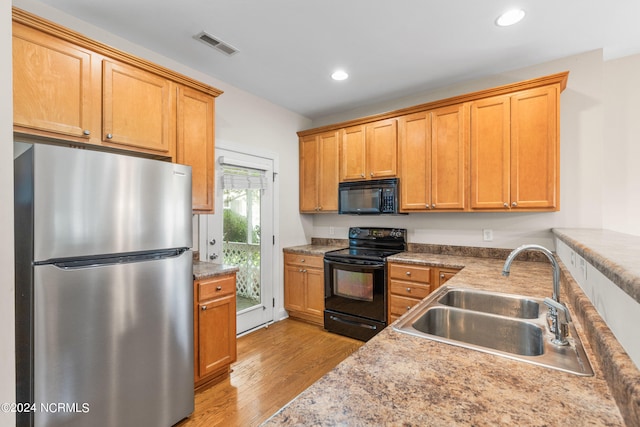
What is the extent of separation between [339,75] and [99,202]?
91.8 inches

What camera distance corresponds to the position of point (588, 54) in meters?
2.51

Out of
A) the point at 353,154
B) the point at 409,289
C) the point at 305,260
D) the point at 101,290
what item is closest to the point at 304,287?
the point at 305,260

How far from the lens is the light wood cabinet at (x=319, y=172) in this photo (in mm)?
3699

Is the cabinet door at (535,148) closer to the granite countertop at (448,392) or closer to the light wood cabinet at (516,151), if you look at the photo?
the light wood cabinet at (516,151)

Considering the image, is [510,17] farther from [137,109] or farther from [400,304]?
[137,109]

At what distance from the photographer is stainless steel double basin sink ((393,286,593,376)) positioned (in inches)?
36.1

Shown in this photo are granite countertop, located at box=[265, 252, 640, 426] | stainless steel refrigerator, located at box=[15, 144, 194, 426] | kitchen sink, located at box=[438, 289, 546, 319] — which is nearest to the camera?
granite countertop, located at box=[265, 252, 640, 426]

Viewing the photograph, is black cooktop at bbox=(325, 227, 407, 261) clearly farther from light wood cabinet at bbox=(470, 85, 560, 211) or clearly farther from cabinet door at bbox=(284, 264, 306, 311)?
light wood cabinet at bbox=(470, 85, 560, 211)

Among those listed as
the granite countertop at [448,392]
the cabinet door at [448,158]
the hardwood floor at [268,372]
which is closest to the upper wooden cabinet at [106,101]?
the hardwood floor at [268,372]

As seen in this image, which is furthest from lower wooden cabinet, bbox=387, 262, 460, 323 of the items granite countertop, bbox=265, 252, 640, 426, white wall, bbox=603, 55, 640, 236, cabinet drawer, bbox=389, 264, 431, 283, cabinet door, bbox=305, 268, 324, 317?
granite countertop, bbox=265, 252, 640, 426

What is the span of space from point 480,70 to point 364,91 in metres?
1.15

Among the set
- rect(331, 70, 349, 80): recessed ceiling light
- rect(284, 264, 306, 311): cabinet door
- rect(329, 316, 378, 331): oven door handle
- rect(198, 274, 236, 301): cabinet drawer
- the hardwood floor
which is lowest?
the hardwood floor

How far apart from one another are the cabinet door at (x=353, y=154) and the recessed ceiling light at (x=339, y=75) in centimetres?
68

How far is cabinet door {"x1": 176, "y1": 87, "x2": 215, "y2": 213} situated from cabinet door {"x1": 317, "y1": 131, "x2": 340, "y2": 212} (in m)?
1.59
